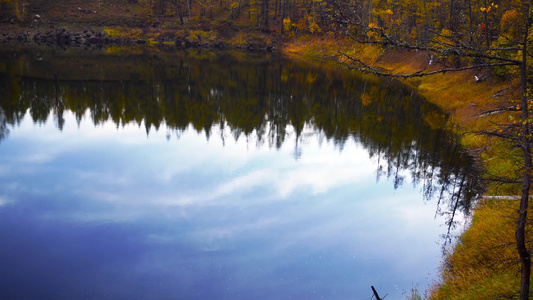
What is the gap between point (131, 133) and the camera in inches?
1260

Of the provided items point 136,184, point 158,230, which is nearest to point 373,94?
point 136,184

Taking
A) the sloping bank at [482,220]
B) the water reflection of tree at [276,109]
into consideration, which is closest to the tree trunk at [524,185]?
the sloping bank at [482,220]

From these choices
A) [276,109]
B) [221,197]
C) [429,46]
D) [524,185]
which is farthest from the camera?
[276,109]

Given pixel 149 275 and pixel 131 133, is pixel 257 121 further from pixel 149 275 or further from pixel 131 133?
pixel 149 275

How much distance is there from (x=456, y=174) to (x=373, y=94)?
26.2 meters

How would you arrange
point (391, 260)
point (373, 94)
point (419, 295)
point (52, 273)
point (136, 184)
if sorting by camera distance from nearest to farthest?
point (419, 295)
point (52, 273)
point (391, 260)
point (136, 184)
point (373, 94)

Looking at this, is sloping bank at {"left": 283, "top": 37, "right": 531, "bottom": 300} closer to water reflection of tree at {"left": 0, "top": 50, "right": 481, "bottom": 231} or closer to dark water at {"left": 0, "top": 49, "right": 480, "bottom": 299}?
dark water at {"left": 0, "top": 49, "right": 480, "bottom": 299}

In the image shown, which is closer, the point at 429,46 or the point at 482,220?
the point at 429,46

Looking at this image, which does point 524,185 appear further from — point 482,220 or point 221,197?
point 221,197

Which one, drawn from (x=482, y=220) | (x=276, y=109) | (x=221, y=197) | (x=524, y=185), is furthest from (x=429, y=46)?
(x=276, y=109)

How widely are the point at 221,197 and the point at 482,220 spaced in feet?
35.4

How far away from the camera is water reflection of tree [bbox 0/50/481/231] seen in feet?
85.4

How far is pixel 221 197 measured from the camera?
2044cm

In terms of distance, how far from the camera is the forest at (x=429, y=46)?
846cm
